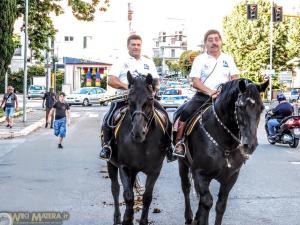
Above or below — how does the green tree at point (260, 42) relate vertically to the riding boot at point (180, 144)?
above

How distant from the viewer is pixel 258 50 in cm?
6519

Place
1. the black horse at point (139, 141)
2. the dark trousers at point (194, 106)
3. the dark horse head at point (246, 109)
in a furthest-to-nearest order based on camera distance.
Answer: the dark trousers at point (194, 106), the black horse at point (139, 141), the dark horse head at point (246, 109)

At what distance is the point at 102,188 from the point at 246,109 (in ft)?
19.2

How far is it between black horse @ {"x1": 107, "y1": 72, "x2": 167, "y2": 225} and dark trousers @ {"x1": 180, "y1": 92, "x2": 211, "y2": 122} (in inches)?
15.2

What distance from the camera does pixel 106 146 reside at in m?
8.30

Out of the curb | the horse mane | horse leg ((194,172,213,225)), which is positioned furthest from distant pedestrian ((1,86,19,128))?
the horse mane

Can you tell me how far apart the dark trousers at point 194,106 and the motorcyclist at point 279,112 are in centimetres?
1324

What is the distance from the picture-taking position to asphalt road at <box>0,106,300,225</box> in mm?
9203

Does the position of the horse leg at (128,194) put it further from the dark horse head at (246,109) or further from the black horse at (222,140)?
the dark horse head at (246,109)

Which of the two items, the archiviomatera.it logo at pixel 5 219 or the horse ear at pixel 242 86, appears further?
the archiviomatera.it logo at pixel 5 219

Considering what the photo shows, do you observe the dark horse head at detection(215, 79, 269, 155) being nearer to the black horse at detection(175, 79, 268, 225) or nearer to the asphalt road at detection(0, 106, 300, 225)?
the black horse at detection(175, 79, 268, 225)

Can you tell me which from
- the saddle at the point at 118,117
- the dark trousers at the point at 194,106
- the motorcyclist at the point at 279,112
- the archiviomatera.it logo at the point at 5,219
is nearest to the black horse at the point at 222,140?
the dark trousers at the point at 194,106

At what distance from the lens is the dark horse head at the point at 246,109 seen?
6.48 metres

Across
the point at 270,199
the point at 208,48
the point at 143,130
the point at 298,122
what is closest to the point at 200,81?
the point at 208,48
